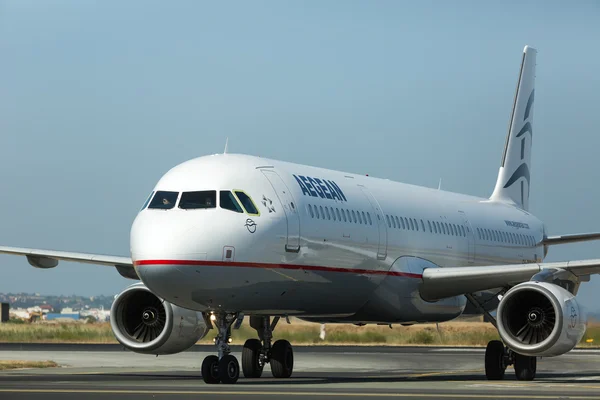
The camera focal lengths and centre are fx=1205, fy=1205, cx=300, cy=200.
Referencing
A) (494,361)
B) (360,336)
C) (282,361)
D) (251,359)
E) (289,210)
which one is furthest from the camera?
(360,336)

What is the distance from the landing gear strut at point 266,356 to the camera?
79.3 feet

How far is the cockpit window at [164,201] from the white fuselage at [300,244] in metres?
0.10

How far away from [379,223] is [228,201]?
5263 millimetres

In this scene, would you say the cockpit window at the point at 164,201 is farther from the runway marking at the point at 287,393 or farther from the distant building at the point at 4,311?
the distant building at the point at 4,311

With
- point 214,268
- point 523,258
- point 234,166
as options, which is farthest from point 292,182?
point 523,258

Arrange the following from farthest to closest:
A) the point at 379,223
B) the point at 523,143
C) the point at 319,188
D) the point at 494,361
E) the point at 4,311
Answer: the point at 4,311
the point at 523,143
the point at 494,361
the point at 379,223
the point at 319,188

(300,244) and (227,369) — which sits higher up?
(300,244)

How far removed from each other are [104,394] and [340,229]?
24.6 feet

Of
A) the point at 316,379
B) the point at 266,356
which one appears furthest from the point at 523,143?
the point at 316,379

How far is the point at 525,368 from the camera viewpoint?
80.2 feet

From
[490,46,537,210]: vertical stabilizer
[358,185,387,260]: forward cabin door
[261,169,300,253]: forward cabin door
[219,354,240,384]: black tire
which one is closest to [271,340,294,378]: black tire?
[358,185,387,260]: forward cabin door

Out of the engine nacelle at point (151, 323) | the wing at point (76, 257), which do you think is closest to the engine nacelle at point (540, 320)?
the engine nacelle at point (151, 323)

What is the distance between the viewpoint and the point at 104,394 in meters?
16.7

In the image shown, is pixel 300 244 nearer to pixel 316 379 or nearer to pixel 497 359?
pixel 316 379
